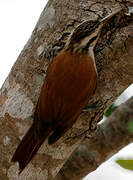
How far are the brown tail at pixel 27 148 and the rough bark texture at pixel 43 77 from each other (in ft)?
0.10

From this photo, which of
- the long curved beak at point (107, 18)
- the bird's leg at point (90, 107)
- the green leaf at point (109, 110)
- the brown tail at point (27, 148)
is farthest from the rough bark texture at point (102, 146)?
the long curved beak at point (107, 18)

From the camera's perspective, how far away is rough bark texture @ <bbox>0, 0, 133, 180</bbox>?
2.50 m

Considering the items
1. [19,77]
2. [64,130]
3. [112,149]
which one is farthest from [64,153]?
[112,149]

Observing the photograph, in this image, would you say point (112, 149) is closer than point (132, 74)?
No

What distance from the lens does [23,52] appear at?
2.66 m

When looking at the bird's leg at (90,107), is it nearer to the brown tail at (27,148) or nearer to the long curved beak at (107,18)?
the brown tail at (27,148)

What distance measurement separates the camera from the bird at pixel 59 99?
250 centimetres

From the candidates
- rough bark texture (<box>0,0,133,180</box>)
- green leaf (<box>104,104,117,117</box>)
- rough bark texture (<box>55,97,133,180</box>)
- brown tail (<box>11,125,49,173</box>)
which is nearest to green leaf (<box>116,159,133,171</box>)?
rough bark texture (<box>0,0,133,180</box>)

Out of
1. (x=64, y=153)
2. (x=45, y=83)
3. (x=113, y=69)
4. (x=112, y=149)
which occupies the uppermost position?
(x=45, y=83)

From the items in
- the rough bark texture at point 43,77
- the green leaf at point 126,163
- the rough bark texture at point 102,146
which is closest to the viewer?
the green leaf at point 126,163

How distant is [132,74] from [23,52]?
0.70 m

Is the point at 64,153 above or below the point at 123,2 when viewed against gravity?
below

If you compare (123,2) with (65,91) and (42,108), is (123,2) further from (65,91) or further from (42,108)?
(42,108)

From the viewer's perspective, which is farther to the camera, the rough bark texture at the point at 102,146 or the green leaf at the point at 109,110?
the green leaf at the point at 109,110
